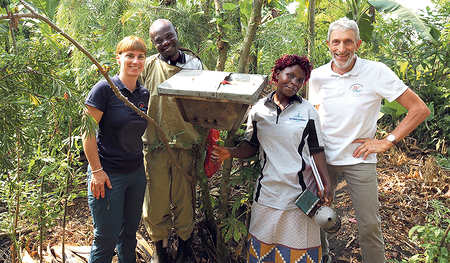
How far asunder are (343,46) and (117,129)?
5.49 feet

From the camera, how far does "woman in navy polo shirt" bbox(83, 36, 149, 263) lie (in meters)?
1.97

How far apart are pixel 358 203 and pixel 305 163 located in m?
0.56

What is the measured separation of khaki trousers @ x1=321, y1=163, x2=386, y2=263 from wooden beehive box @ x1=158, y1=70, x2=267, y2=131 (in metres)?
1.00

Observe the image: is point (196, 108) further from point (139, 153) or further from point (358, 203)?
point (358, 203)

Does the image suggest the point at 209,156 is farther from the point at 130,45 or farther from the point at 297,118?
the point at 130,45

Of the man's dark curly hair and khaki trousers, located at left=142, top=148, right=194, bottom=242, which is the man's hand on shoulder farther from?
khaki trousers, located at left=142, top=148, right=194, bottom=242

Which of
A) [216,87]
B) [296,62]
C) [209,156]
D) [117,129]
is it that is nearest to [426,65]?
[296,62]

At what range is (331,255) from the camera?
3.04m

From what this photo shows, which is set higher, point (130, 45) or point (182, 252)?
point (130, 45)

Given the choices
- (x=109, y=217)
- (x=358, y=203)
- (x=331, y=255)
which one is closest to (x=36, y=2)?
(x=109, y=217)

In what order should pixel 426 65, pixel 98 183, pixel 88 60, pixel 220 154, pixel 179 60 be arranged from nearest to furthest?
pixel 98 183
pixel 220 154
pixel 179 60
pixel 88 60
pixel 426 65

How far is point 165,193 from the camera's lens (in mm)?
2576

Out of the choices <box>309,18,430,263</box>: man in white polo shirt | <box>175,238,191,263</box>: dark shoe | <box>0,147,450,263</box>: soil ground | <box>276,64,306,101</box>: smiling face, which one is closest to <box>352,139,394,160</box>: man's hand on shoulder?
<box>309,18,430,263</box>: man in white polo shirt

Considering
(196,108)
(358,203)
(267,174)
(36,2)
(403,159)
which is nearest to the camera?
(36,2)
